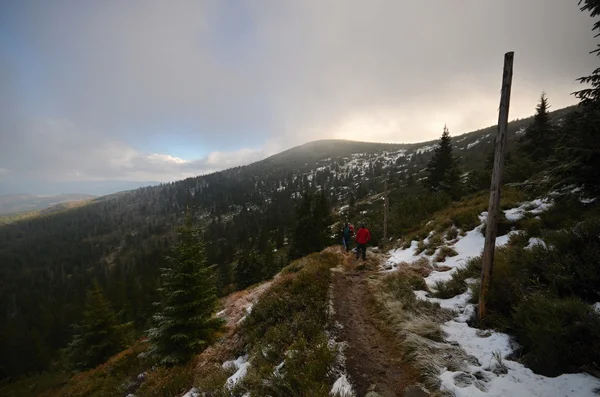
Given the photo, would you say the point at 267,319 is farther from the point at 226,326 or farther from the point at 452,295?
the point at 452,295

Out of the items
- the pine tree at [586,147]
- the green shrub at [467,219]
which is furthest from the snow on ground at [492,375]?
the green shrub at [467,219]

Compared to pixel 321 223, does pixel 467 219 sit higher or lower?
higher

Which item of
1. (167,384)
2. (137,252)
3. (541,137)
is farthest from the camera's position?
(137,252)

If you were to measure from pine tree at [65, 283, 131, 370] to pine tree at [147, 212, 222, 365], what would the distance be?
15716 millimetres

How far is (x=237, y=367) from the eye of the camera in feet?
23.0

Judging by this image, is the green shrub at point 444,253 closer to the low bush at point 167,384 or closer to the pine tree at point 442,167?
the low bush at point 167,384

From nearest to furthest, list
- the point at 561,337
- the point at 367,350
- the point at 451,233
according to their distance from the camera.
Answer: the point at 561,337, the point at 367,350, the point at 451,233

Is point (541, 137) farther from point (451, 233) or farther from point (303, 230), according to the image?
point (303, 230)

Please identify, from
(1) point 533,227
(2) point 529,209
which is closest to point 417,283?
(1) point 533,227

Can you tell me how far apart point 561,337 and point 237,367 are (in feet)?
23.3

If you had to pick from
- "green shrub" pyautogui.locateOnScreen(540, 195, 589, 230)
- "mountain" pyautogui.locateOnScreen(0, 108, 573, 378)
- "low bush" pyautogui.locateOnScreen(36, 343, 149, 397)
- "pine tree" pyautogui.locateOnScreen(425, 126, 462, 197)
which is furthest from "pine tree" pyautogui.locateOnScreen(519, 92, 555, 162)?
"low bush" pyautogui.locateOnScreen(36, 343, 149, 397)

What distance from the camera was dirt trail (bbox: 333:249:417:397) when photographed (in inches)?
180

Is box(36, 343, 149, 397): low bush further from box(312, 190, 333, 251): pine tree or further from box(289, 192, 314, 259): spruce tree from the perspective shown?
box(312, 190, 333, 251): pine tree

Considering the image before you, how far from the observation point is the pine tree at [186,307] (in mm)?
10688
